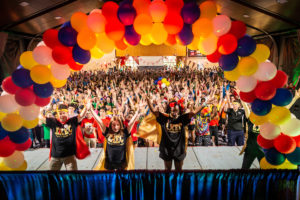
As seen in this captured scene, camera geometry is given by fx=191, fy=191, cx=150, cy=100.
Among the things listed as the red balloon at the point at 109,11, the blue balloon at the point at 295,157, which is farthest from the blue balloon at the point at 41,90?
the blue balloon at the point at 295,157

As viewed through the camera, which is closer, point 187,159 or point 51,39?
point 51,39

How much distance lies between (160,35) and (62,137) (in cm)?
238

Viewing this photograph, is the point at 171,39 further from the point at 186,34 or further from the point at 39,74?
the point at 39,74

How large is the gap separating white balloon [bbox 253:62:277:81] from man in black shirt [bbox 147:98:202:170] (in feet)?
3.49

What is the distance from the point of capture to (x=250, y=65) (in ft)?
8.73

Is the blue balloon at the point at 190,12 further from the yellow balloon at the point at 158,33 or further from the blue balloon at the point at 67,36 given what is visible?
the blue balloon at the point at 67,36

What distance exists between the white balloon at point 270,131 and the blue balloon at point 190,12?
184 cm

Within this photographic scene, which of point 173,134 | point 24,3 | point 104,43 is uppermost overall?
point 24,3

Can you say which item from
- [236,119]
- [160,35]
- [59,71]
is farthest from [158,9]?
[236,119]

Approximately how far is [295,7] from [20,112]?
8655 mm

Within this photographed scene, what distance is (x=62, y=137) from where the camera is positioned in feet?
10.9

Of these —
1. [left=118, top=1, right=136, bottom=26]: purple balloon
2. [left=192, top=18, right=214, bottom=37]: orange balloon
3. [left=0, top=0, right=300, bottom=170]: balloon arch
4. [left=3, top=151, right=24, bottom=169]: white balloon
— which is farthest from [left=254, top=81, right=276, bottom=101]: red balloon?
[left=3, top=151, right=24, bottom=169]: white balloon

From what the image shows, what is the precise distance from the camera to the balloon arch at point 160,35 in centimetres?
267

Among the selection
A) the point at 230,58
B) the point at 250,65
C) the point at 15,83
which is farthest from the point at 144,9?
the point at 15,83
